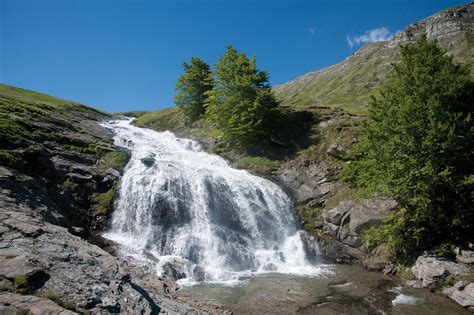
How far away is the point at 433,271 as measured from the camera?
55.1 ft

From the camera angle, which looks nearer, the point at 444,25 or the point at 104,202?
the point at 104,202

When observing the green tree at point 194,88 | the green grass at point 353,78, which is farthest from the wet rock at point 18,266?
the green grass at point 353,78

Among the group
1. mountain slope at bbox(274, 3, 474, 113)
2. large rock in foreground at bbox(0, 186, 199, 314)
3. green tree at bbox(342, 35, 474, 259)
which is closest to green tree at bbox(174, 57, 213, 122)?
green tree at bbox(342, 35, 474, 259)

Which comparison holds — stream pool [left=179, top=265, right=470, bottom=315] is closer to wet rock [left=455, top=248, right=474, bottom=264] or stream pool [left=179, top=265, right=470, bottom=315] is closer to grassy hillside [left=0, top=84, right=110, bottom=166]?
wet rock [left=455, top=248, right=474, bottom=264]

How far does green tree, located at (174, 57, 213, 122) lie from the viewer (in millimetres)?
52562

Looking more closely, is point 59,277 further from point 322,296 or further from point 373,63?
point 373,63

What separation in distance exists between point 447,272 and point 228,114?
28031 millimetres

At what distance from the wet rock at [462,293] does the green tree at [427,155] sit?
3.51m

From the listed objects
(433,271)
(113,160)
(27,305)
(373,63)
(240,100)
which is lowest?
(433,271)

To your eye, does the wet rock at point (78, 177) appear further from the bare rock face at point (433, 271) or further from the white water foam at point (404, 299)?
the bare rock face at point (433, 271)

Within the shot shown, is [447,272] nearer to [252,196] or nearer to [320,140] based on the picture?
[252,196]

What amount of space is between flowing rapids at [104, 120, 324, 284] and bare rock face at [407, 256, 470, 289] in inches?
236

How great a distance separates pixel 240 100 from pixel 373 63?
13436 cm

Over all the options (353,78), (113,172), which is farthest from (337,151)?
(353,78)
